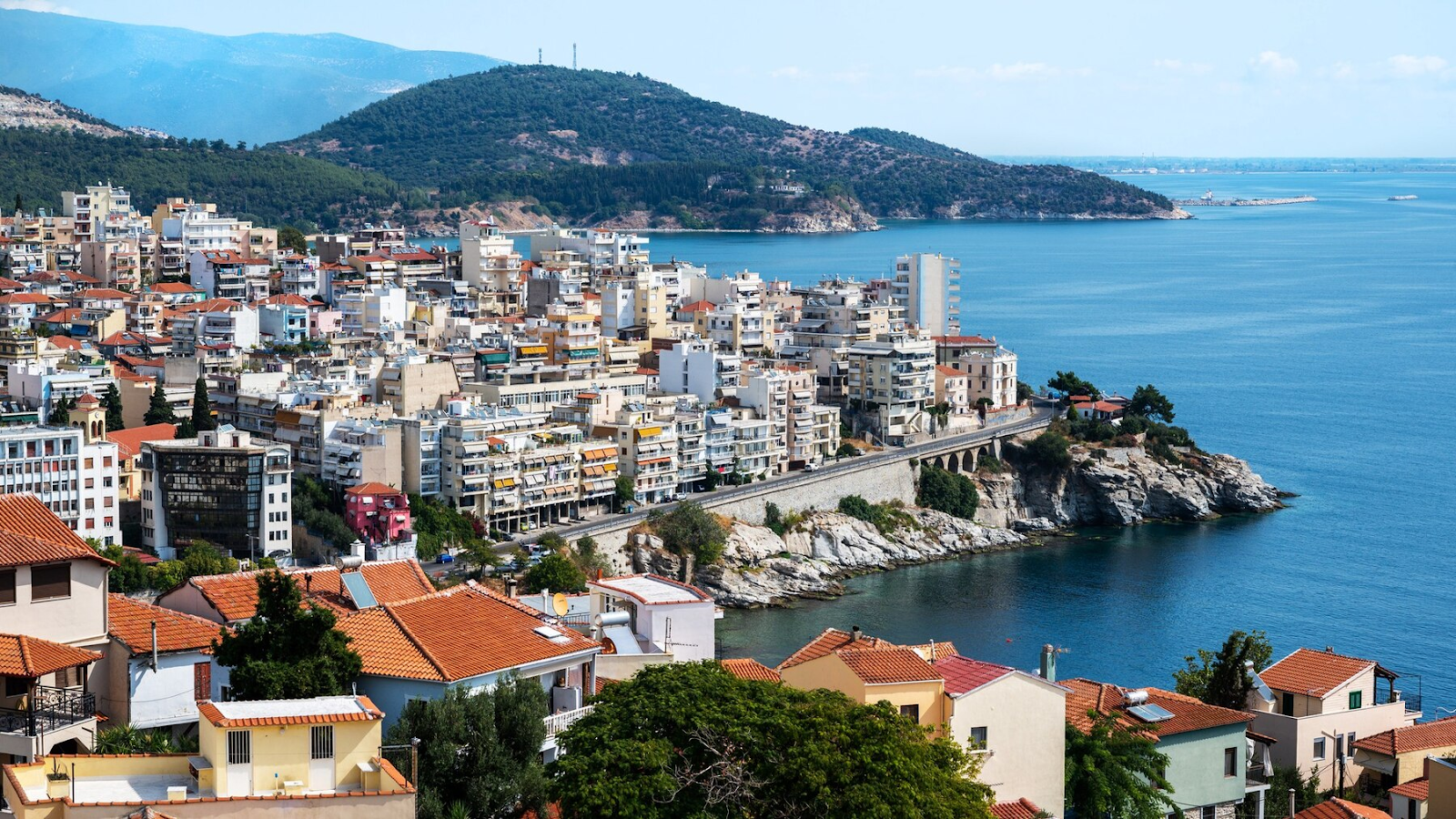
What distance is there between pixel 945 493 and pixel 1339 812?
2561cm

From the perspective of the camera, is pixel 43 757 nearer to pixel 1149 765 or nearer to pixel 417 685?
pixel 417 685

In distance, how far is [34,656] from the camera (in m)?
8.73

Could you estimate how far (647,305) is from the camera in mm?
44625

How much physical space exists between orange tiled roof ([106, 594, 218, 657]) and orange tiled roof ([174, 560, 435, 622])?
380mm

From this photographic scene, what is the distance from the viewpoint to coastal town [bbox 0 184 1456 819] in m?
9.12

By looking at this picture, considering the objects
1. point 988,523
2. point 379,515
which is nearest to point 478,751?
point 379,515

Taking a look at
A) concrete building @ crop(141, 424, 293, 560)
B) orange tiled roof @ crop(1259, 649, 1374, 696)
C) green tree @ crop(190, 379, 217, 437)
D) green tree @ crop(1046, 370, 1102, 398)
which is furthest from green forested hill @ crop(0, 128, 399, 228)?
orange tiled roof @ crop(1259, 649, 1374, 696)

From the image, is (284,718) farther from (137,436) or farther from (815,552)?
(815,552)

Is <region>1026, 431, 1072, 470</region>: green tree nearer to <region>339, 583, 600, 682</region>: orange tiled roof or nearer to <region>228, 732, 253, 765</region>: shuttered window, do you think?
<region>339, 583, 600, 682</region>: orange tiled roof

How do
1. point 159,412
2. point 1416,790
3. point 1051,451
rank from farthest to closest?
1. point 1051,451
2. point 159,412
3. point 1416,790

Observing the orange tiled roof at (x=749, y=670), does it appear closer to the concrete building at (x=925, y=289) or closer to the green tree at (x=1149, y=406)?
the green tree at (x=1149, y=406)

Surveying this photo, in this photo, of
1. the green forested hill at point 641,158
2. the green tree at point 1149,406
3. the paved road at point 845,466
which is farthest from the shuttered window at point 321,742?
the green forested hill at point 641,158

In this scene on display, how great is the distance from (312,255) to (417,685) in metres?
42.2

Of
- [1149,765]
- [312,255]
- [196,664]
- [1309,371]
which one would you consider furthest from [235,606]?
[1309,371]
